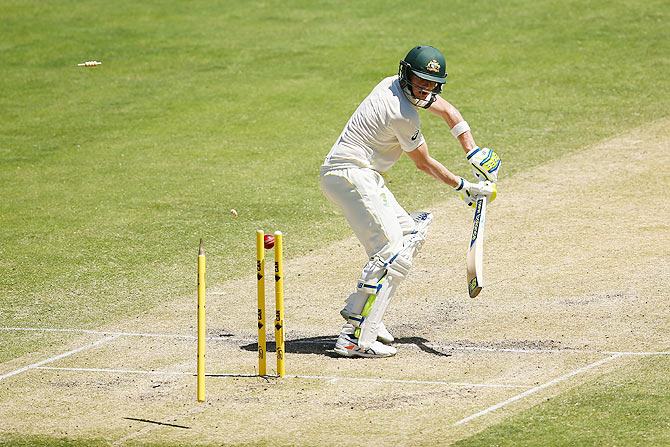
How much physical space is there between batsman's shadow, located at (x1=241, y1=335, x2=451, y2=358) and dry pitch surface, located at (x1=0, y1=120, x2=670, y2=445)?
0.02m

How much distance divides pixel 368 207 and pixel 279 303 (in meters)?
1.20

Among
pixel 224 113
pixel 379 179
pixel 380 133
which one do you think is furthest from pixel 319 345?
pixel 224 113

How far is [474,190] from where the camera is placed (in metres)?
8.80

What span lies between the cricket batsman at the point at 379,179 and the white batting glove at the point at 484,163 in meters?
0.39

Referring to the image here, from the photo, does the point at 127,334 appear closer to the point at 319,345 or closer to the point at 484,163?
the point at 319,345

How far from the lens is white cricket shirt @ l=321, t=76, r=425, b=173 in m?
8.41

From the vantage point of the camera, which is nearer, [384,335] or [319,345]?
[384,335]

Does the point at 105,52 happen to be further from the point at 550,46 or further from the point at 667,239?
the point at 667,239

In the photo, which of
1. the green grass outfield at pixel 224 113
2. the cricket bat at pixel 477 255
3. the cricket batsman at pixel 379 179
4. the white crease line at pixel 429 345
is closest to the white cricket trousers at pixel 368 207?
the cricket batsman at pixel 379 179

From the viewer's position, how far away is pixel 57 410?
24.6 feet

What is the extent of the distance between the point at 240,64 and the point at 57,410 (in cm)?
1378

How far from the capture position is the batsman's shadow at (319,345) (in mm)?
8655

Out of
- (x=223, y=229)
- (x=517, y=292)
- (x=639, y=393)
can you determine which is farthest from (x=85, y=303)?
(x=639, y=393)

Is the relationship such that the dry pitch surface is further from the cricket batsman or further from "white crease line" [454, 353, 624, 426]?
the cricket batsman
